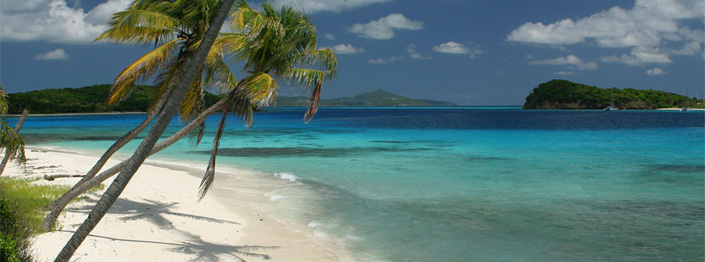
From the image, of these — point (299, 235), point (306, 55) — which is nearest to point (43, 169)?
point (299, 235)

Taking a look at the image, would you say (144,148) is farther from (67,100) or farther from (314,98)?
(67,100)

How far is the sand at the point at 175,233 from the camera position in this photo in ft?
25.1

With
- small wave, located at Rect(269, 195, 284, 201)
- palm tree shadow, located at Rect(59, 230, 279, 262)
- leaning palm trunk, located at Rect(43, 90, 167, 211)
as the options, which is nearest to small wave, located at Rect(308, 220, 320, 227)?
palm tree shadow, located at Rect(59, 230, 279, 262)

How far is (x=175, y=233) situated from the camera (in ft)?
30.2

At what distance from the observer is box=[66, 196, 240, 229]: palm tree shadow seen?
9.71 meters

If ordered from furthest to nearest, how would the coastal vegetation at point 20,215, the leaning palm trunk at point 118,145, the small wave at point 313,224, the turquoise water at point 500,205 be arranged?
the small wave at point 313,224 → the turquoise water at point 500,205 → the leaning palm trunk at point 118,145 → the coastal vegetation at point 20,215

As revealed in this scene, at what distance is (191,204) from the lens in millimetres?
12180

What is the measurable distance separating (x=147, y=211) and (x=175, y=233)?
1738 mm

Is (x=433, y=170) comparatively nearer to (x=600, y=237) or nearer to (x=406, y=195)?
(x=406, y=195)

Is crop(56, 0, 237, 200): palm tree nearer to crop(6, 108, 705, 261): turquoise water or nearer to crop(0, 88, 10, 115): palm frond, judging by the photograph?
crop(0, 88, 10, 115): palm frond

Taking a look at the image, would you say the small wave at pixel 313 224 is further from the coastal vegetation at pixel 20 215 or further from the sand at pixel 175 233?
the coastal vegetation at pixel 20 215

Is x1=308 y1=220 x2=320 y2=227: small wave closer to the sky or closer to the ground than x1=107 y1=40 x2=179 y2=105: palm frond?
closer to the ground

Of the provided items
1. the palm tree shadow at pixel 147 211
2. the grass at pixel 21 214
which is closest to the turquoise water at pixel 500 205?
the palm tree shadow at pixel 147 211

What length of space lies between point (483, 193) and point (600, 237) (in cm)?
535
